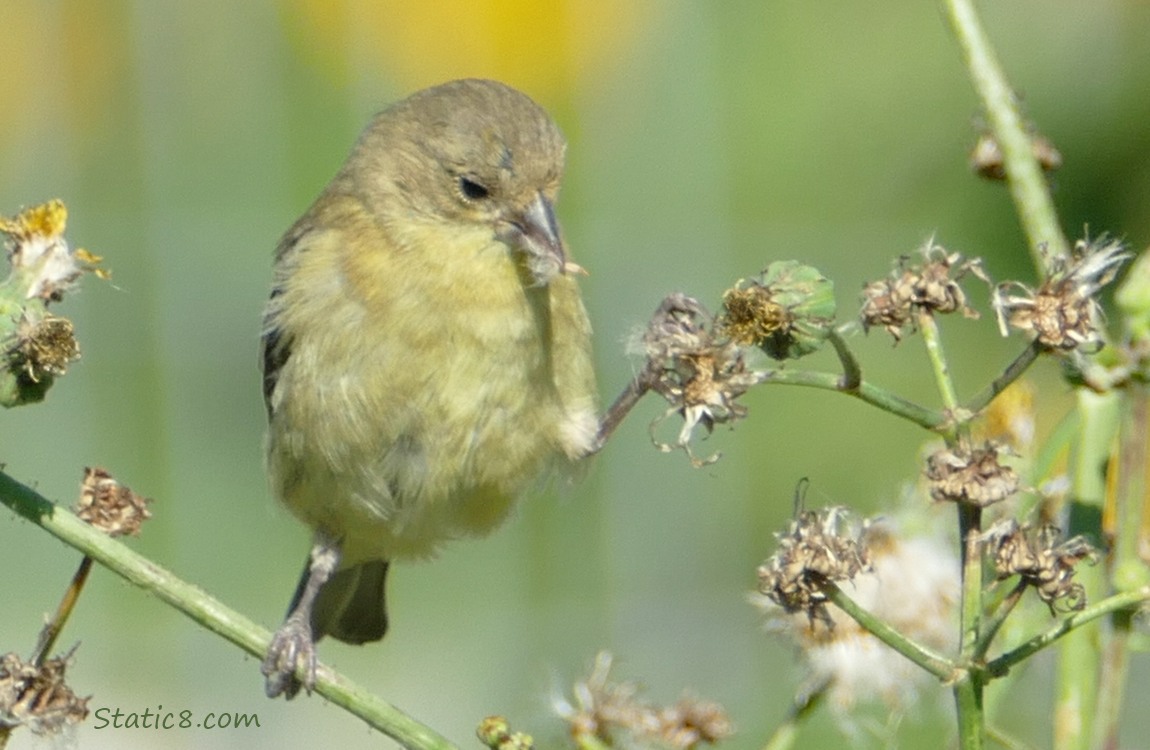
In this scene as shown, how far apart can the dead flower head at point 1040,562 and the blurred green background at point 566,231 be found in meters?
4.19

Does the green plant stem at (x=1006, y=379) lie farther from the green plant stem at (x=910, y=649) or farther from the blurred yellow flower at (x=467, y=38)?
the blurred yellow flower at (x=467, y=38)

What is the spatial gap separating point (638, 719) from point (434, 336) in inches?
52.5

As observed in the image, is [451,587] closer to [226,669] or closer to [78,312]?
[226,669]

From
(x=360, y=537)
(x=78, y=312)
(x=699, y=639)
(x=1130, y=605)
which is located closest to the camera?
(x=1130, y=605)

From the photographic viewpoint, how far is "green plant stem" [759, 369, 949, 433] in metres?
1.73

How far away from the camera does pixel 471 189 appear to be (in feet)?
11.2

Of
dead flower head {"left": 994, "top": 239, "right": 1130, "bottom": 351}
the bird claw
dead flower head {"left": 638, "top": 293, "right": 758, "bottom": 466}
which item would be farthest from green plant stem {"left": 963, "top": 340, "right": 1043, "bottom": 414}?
the bird claw

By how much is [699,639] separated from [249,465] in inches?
82.6

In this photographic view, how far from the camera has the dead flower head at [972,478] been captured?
167cm

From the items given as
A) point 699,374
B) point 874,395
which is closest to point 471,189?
point 699,374

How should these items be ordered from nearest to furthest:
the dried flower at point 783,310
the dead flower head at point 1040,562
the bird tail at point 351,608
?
1. the dead flower head at point 1040,562
2. the dried flower at point 783,310
3. the bird tail at point 351,608

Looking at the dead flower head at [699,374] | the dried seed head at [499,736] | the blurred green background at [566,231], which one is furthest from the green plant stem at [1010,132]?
the blurred green background at [566,231]

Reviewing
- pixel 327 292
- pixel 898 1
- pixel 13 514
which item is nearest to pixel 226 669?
pixel 327 292

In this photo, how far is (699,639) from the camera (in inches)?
265
